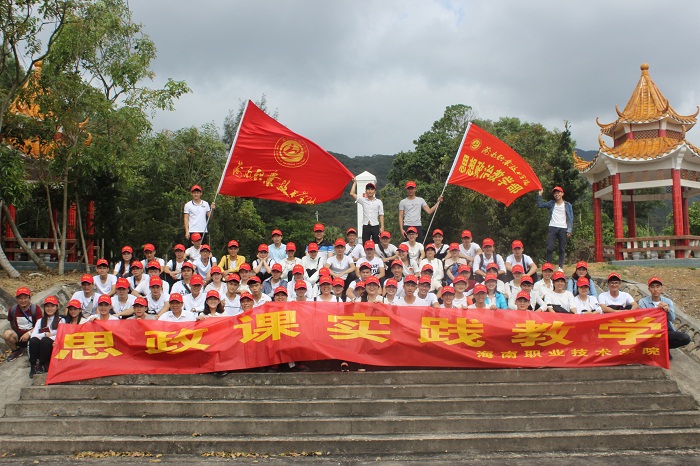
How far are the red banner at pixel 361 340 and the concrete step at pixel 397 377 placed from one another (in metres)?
0.10

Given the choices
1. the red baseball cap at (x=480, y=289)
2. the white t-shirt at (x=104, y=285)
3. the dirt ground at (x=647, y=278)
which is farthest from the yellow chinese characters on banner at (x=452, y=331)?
the dirt ground at (x=647, y=278)

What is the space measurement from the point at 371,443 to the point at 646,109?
14917 millimetres

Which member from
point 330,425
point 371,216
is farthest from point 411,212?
point 330,425

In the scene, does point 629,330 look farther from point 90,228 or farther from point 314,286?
point 90,228

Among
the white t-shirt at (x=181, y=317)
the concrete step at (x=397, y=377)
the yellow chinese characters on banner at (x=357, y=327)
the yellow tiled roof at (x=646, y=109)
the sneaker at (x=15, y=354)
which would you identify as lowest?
the concrete step at (x=397, y=377)

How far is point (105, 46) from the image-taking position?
1622cm

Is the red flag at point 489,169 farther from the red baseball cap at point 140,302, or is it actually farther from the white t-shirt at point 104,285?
the white t-shirt at point 104,285

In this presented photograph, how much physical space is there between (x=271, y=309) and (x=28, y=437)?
303 cm

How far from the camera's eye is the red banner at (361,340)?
798 cm

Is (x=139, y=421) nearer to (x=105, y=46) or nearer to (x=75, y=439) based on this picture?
(x=75, y=439)

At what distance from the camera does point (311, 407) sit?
24.4 ft

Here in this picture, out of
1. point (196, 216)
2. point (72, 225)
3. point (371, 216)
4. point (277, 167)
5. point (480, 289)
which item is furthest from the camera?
point (72, 225)

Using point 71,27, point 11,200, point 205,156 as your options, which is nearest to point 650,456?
point 11,200

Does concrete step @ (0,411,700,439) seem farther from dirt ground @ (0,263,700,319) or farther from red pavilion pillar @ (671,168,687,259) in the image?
red pavilion pillar @ (671,168,687,259)
